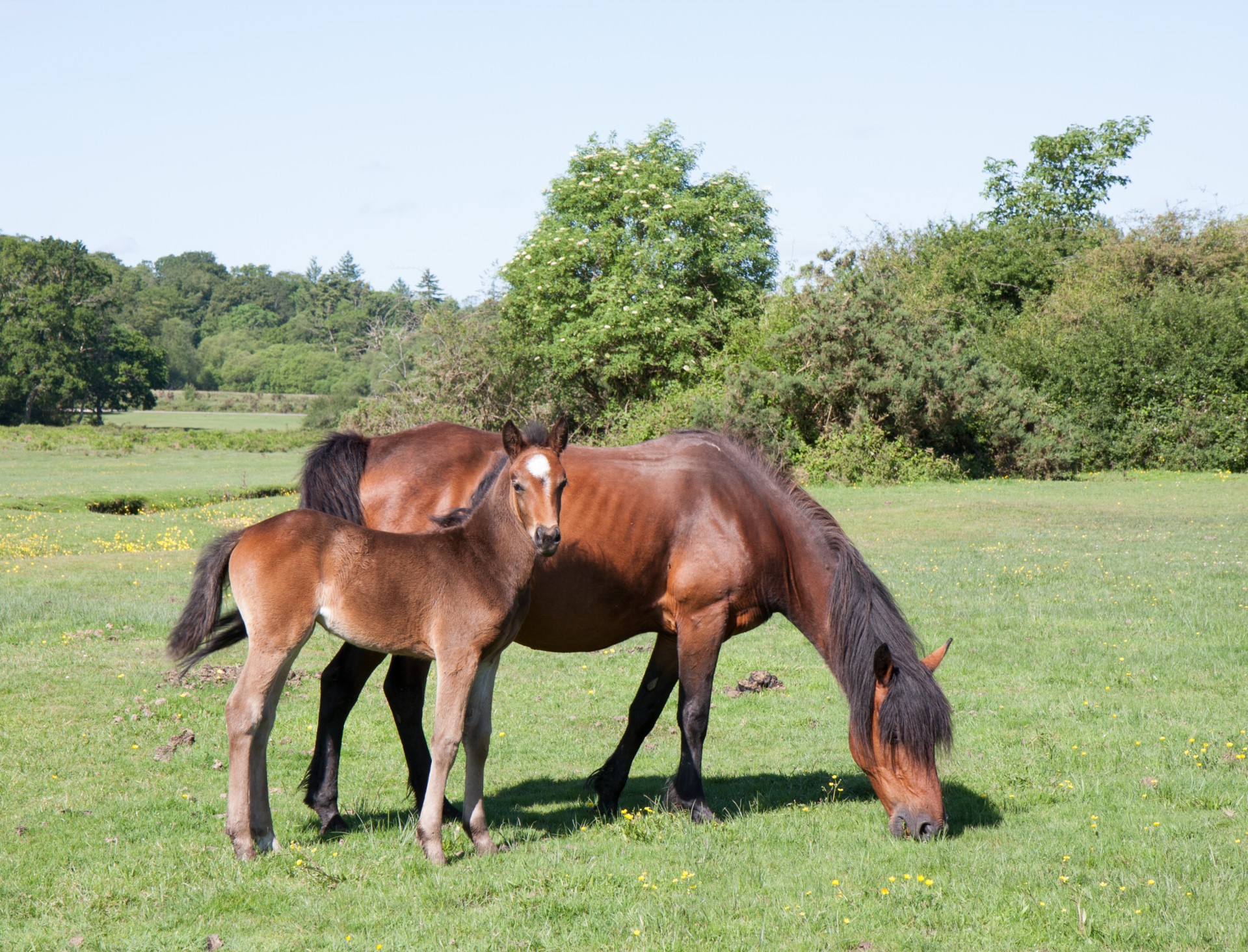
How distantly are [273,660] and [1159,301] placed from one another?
1371 inches

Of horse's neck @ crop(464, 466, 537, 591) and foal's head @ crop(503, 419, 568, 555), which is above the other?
foal's head @ crop(503, 419, 568, 555)

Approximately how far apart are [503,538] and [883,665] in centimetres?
242

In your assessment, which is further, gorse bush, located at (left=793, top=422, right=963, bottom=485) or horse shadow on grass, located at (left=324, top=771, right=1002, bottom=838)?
gorse bush, located at (left=793, top=422, right=963, bottom=485)

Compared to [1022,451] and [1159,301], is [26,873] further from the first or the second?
[1159,301]

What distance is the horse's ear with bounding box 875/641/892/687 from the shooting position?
6352mm

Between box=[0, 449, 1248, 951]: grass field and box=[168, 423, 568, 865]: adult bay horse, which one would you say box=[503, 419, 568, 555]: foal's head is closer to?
box=[168, 423, 568, 865]: adult bay horse

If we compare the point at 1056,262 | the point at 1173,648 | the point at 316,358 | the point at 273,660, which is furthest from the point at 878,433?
the point at 316,358

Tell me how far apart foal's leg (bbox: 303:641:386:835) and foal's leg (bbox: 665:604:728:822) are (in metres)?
1.95

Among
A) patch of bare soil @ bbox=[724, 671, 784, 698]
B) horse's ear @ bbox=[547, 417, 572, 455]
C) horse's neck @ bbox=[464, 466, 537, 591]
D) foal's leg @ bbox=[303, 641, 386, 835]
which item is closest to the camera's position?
horse's ear @ bbox=[547, 417, 572, 455]

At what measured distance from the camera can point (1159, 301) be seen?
112ft

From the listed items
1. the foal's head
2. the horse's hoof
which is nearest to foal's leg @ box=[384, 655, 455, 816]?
the horse's hoof

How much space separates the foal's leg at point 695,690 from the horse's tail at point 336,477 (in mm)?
2380

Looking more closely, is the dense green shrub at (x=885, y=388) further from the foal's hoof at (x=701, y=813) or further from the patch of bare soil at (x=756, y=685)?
the foal's hoof at (x=701, y=813)

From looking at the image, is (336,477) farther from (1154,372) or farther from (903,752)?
(1154,372)
